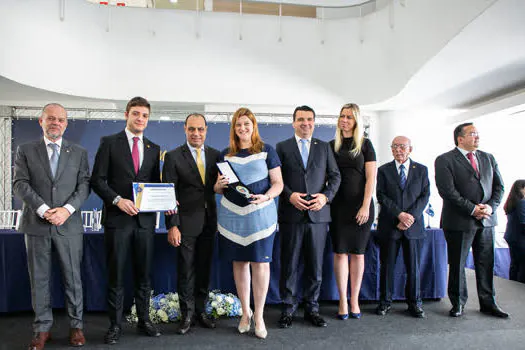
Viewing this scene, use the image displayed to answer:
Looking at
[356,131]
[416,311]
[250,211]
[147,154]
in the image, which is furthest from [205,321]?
[356,131]

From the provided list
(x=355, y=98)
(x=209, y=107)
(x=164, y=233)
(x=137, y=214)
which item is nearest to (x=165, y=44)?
(x=209, y=107)

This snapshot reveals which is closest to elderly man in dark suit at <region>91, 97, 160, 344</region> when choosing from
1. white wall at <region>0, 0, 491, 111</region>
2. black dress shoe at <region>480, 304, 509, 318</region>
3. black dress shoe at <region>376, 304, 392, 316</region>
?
black dress shoe at <region>376, 304, 392, 316</region>

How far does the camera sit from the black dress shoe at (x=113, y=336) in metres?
2.53

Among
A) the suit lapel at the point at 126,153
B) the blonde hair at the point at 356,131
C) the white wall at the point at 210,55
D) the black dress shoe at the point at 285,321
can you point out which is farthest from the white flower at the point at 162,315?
the white wall at the point at 210,55

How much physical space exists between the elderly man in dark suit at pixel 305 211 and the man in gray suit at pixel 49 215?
1.49 m

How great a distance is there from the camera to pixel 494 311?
10.2ft

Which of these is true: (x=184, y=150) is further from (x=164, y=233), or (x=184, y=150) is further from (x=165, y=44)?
(x=165, y=44)

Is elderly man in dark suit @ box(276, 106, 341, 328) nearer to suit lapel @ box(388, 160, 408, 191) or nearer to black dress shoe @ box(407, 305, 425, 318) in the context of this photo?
suit lapel @ box(388, 160, 408, 191)

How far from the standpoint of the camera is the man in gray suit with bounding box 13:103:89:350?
94.3 inches

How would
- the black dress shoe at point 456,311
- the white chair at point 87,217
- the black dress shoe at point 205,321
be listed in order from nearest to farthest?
1. the black dress shoe at point 205,321
2. the black dress shoe at point 456,311
3. the white chair at point 87,217

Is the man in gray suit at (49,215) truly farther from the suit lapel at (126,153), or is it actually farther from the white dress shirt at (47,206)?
the suit lapel at (126,153)

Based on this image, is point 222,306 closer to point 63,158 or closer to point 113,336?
point 113,336

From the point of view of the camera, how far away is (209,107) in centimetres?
774

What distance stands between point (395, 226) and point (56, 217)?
2.67 m
